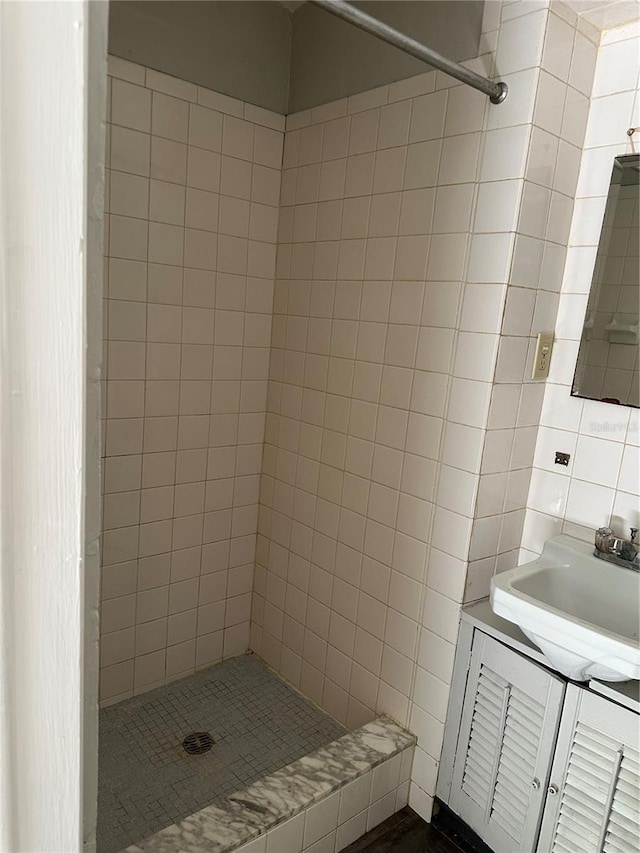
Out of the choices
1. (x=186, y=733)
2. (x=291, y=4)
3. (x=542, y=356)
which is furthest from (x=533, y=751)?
(x=291, y=4)

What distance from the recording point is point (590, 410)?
1.65 metres

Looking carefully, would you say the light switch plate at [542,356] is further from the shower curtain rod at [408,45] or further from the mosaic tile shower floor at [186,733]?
the mosaic tile shower floor at [186,733]

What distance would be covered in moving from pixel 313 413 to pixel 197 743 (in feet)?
3.98

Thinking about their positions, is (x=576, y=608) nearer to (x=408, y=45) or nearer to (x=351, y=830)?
(x=351, y=830)

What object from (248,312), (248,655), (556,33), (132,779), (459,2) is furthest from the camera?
(248,655)

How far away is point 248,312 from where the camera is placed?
225 centimetres

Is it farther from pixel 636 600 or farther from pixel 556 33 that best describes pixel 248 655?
pixel 556 33

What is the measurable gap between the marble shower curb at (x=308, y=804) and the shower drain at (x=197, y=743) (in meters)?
0.45

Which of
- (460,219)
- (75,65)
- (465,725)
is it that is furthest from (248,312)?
(75,65)

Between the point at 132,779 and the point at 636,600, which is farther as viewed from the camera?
the point at 132,779

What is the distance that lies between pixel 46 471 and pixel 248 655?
7.58ft

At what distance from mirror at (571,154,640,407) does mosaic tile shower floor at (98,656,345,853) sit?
1506 millimetres

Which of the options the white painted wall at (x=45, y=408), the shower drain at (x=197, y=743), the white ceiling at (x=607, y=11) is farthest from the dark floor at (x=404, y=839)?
the white ceiling at (x=607, y=11)

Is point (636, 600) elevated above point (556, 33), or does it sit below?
below
